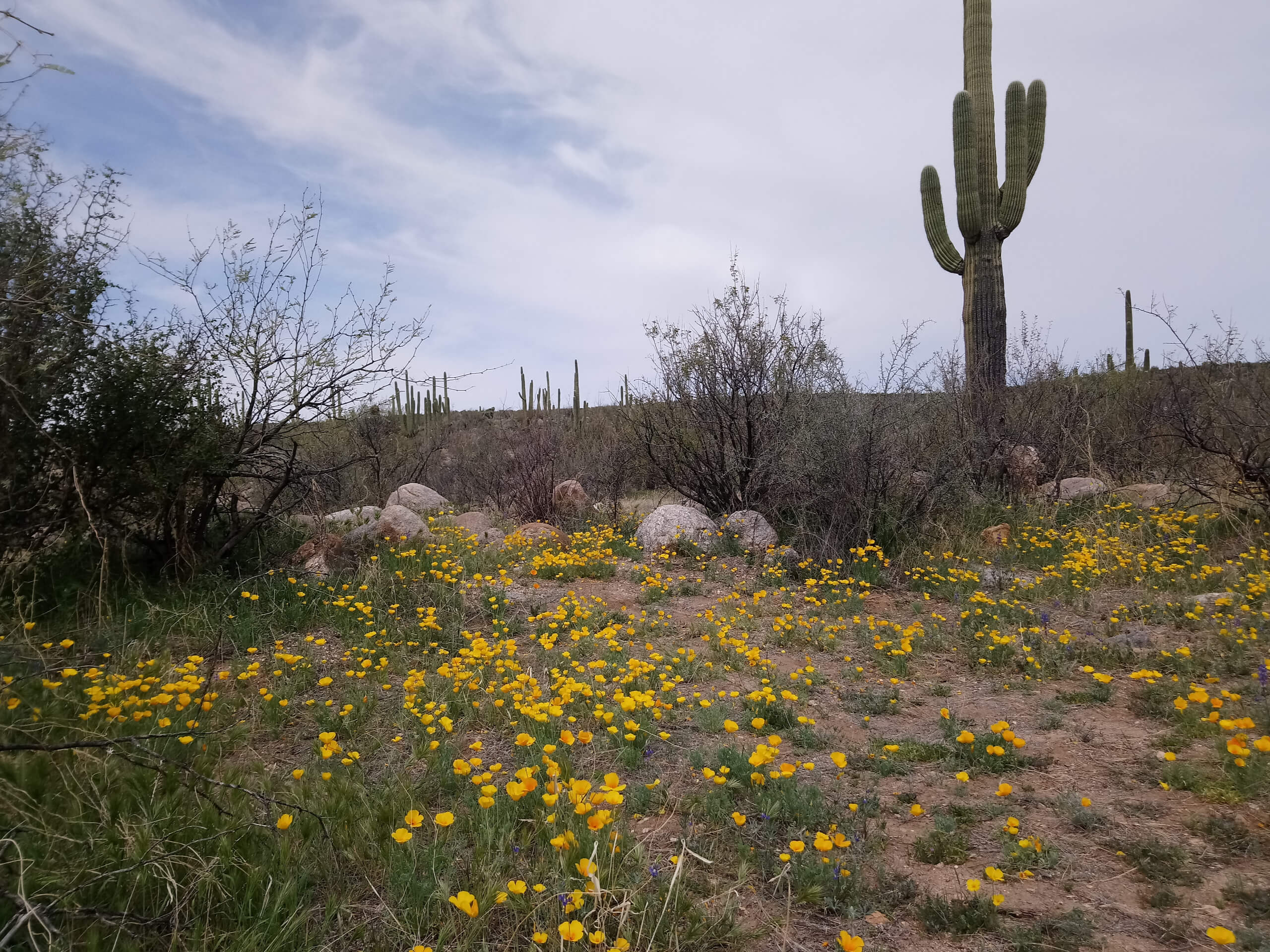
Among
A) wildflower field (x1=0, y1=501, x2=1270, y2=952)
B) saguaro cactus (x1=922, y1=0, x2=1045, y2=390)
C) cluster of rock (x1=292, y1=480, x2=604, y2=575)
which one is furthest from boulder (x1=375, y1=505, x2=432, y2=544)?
saguaro cactus (x1=922, y1=0, x2=1045, y2=390)

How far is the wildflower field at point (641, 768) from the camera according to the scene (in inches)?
84.7

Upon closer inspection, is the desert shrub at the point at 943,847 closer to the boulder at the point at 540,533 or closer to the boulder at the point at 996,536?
the boulder at the point at 996,536

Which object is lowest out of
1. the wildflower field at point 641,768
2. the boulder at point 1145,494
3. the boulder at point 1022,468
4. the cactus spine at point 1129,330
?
the wildflower field at point 641,768

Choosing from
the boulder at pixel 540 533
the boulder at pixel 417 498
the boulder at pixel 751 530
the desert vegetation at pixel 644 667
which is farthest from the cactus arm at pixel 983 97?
the boulder at pixel 417 498

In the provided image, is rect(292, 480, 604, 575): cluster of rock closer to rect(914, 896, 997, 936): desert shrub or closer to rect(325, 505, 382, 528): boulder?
rect(325, 505, 382, 528): boulder

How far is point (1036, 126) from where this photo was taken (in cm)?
A: 1177

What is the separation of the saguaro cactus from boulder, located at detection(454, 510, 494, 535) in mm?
7832

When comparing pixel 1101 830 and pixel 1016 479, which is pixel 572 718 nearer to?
pixel 1101 830

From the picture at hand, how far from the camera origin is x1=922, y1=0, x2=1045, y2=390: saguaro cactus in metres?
11.4

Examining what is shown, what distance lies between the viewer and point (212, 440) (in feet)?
18.9

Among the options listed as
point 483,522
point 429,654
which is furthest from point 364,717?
point 483,522

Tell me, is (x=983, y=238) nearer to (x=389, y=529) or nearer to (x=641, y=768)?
(x=389, y=529)

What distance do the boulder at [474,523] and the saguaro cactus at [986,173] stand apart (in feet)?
25.7

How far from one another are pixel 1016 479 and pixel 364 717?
886cm
